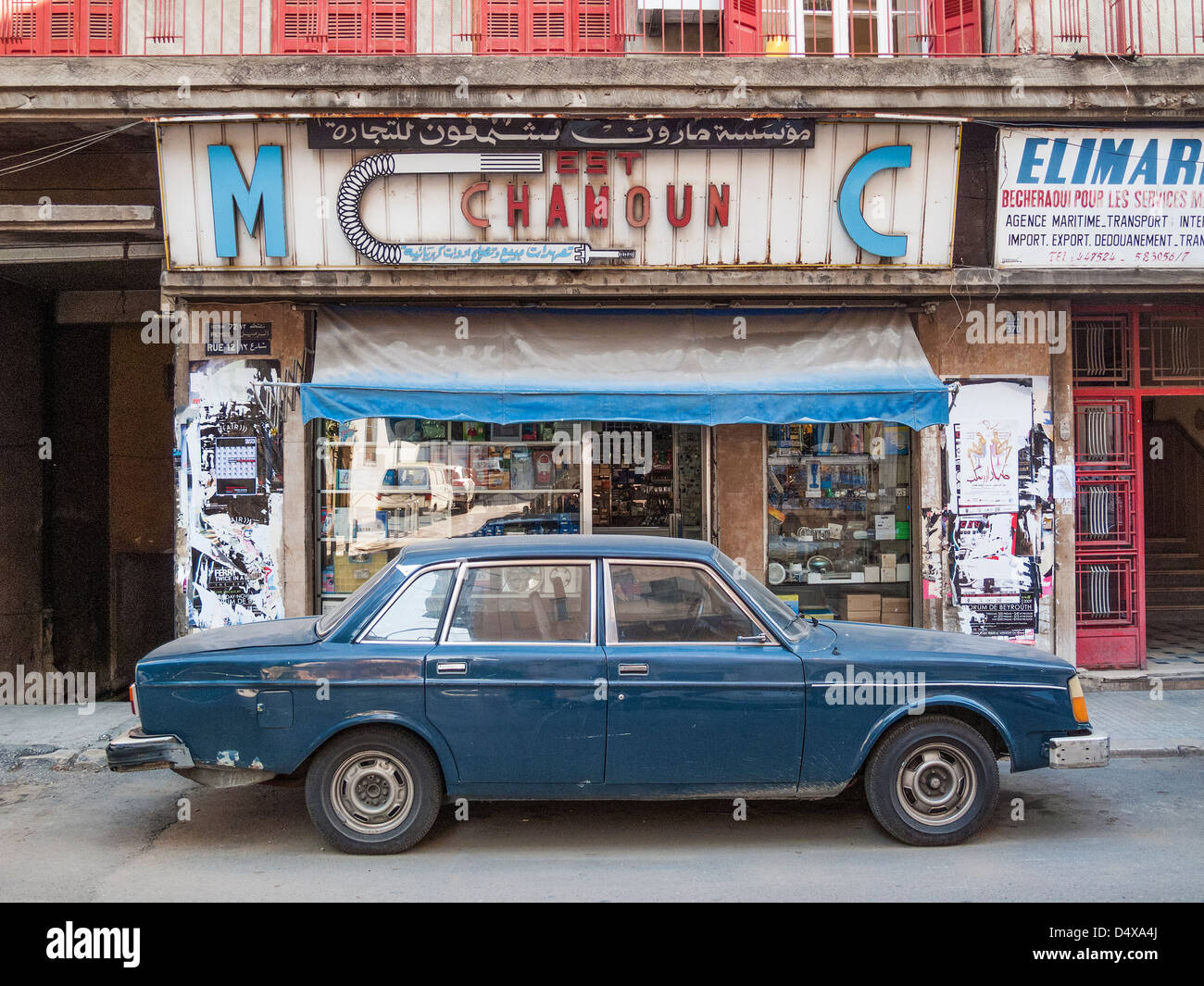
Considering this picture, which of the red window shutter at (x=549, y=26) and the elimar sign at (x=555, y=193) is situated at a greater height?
the red window shutter at (x=549, y=26)

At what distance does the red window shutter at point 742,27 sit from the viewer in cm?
885

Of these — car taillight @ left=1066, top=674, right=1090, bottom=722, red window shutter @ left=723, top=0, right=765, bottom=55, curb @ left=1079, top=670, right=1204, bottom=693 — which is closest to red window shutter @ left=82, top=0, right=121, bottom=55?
red window shutter @ left=723, top=0, right=765, bottom=55

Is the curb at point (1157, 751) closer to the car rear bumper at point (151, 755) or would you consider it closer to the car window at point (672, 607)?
the car window at point (672, 607)

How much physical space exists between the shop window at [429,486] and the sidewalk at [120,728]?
7.38ft

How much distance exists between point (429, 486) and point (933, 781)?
5628 millimetres

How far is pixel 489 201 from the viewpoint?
338 inches

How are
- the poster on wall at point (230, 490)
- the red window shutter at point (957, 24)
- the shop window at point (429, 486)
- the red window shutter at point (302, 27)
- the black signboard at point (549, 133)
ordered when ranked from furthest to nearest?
the shop window at point (429, 486), the red window shutter at point (957, 24), the poster on wall at point (230, 490), the red window shutter at point (302, 27), the black signboard at point (549, 133)

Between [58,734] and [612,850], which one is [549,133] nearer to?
[612,850]

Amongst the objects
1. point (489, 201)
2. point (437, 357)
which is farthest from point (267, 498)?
point (489, 201)

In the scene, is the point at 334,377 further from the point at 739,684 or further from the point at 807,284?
the point at 739,684

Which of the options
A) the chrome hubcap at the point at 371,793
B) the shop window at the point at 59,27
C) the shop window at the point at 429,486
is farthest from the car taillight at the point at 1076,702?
the shop window at the point at 59,27

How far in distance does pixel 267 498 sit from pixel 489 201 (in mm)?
3286

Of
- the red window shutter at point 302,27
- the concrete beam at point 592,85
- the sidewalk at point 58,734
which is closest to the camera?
the sidewalk at point 58,734

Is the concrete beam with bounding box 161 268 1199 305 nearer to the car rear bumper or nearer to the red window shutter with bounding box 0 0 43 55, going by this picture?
the red window shutter with bounding box 0 0 43 55
